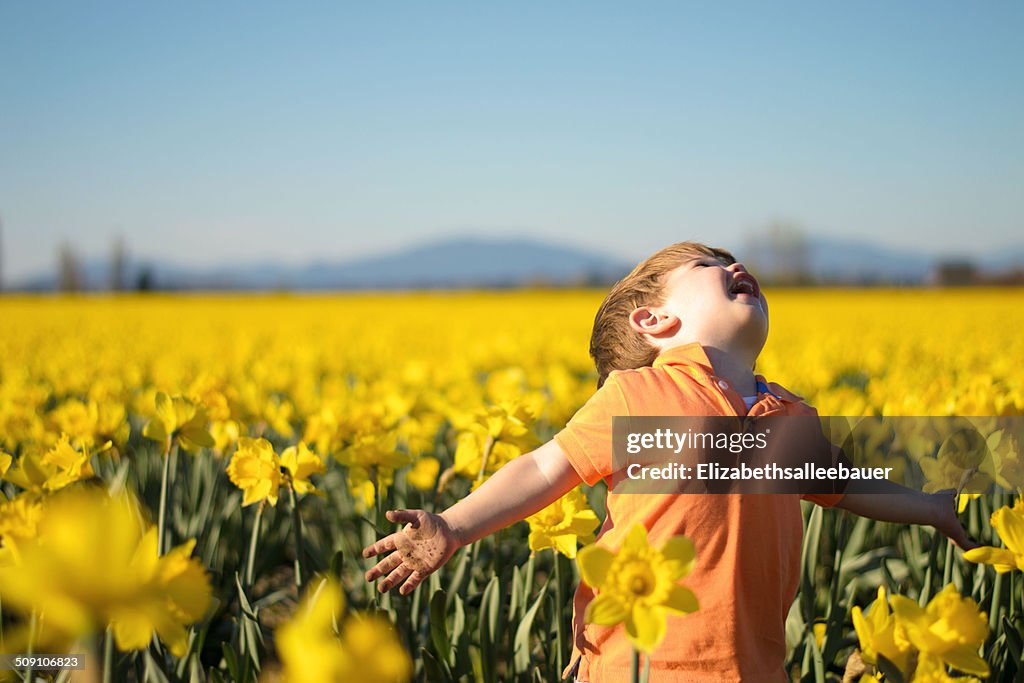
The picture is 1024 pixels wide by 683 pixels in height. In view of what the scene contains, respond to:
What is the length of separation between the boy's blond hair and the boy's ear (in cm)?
3

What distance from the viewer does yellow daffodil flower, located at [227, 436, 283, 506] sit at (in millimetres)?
1889

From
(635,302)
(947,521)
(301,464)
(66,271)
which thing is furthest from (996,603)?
(66,271)

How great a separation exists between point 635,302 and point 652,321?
0.29 feet

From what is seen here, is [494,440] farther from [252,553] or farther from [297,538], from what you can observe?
[252,553]

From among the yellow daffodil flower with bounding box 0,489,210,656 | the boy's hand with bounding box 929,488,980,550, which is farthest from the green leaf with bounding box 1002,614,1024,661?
the yellow daffodil flower with bounding box 0,489,210,656

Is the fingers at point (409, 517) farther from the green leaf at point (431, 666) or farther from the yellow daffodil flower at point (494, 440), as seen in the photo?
the yellow daffodil flower at point (494, 440)

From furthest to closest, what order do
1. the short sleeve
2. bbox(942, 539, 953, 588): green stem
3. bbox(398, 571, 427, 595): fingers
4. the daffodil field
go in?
bbox(942, 539, 953, 588): green stem
the short sleeve
bbox(398, 571, 427, 595): fingers
the daffodil field

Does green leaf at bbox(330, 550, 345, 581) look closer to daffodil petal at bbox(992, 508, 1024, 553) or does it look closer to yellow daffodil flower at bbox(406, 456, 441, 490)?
yellow daffodil flower at bbox(406, 456, 441, 490)

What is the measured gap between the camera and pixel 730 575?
1.46 meters

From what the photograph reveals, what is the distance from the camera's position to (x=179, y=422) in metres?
2.13

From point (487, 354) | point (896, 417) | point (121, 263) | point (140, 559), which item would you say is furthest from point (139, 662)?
point (121, 263)

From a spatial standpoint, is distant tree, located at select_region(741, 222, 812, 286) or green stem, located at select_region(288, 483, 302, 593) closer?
green stem, located at select_region(288, 483, 302, 593)

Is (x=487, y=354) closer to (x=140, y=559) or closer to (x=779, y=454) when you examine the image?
(x=779, y=454)

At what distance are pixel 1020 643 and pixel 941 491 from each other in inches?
15.1
